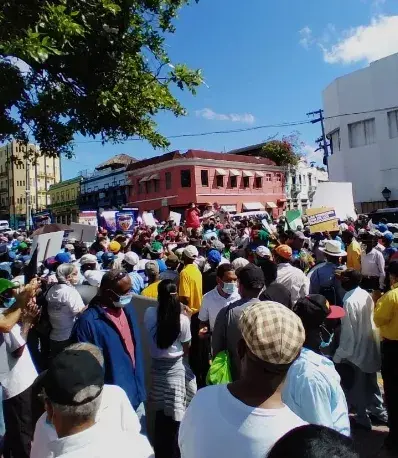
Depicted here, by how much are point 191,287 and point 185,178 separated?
110ft

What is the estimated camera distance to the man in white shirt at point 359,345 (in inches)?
172

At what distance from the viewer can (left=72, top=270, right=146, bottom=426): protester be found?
3.22m

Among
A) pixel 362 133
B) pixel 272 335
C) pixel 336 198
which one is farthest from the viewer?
pixel 362 133

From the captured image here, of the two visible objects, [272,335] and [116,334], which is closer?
[272,335]

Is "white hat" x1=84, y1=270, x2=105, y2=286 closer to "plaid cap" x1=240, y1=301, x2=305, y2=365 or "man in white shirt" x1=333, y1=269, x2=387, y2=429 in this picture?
"man in white shirt" x1=333, y1=269, x2=387, y2=429

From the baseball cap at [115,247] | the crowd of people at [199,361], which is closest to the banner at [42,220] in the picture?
the baseball cap at [115,247]

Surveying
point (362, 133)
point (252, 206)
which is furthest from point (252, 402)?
point (252, 206)

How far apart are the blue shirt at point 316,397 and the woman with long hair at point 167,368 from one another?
1.67 meters

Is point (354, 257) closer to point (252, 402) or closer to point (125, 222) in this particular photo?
point (252, 402)

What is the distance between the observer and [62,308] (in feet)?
15.2

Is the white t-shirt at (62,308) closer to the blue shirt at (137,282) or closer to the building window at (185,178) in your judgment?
the blue shirt at (137,282)

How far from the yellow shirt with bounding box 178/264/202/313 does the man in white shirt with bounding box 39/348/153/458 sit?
3645 mm

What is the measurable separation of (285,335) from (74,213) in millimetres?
53709

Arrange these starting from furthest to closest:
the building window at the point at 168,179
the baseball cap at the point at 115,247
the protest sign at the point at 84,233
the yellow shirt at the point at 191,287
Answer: the building window at the point at 168,179 < the protest sign at the point at 84,233 < the baseball cap at the point at 115,247 < the yellow shirt at the point at 191,287
